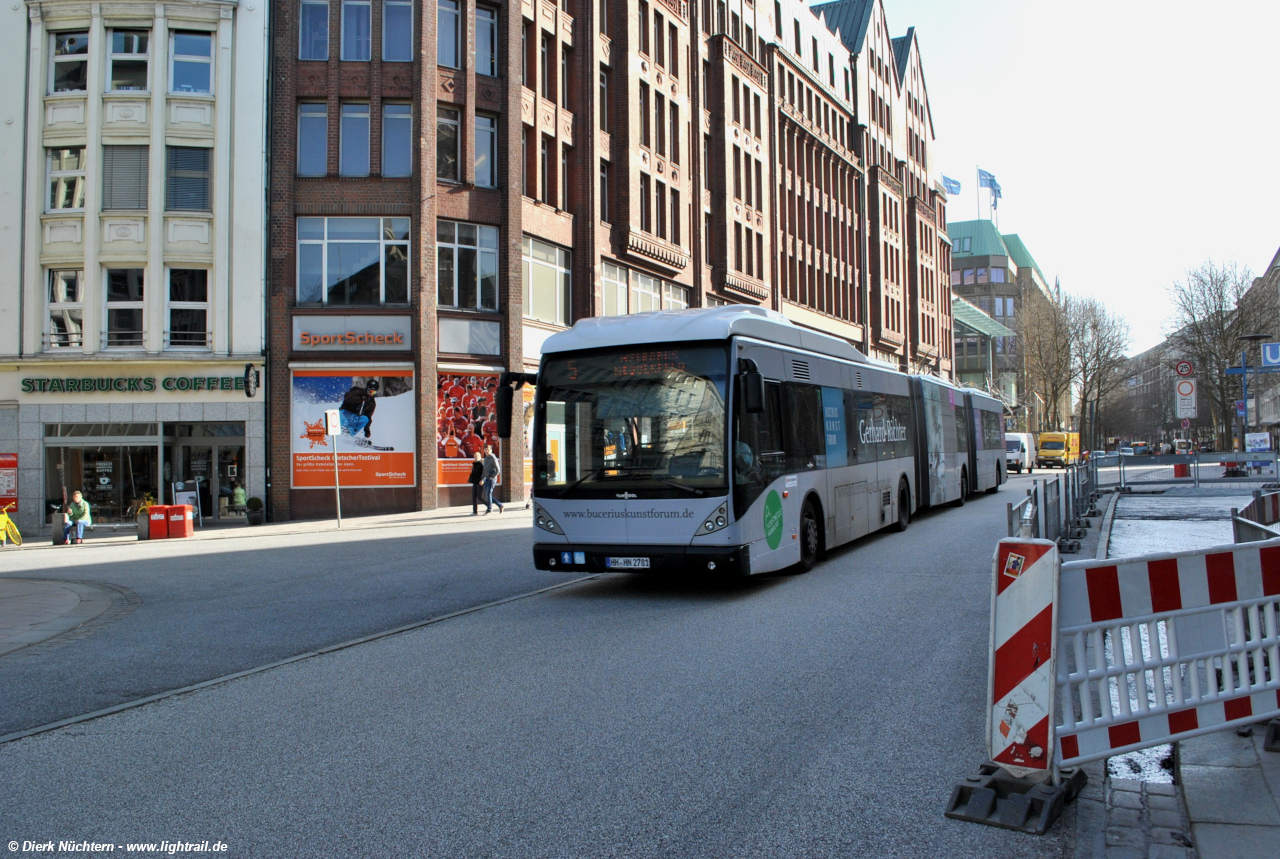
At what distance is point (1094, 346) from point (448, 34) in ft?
194

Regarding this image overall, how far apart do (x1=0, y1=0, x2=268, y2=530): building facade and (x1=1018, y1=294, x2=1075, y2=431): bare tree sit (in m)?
62.6

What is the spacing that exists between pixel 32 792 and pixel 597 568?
247 inches

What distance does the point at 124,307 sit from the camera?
27.3 metres

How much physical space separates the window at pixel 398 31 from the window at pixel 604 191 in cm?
834

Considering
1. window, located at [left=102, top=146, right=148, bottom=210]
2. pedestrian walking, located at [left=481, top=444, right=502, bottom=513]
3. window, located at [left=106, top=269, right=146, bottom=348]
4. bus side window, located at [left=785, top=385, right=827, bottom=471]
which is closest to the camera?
bus side window, located at [left=785, top=385, right=827, bottom=471]

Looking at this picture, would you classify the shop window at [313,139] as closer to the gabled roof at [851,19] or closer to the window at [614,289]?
the window at [614,289]

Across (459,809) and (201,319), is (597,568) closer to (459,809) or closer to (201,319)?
(459,809)

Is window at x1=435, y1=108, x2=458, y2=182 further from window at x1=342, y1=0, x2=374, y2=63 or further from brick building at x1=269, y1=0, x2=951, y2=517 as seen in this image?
window at x1=342, y1=0, x2=374, y2=63

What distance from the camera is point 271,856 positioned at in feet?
12.5

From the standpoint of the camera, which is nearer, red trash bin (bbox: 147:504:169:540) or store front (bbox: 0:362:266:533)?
red trash bin (bbox: 147:504:169:540)

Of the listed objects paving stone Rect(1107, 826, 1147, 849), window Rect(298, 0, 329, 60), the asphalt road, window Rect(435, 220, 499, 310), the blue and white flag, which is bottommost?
paving stone Rect(1107, 826, 1147, 849)

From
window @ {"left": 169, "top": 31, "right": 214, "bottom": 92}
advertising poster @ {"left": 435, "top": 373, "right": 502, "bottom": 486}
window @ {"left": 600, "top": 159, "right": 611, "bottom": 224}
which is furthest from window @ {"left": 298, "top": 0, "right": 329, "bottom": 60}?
window @ {"left": 600, "top": 159, "right": 611, "bottom": 224}

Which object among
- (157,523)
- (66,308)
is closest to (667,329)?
(157,523)

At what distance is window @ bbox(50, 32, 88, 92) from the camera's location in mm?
27797
